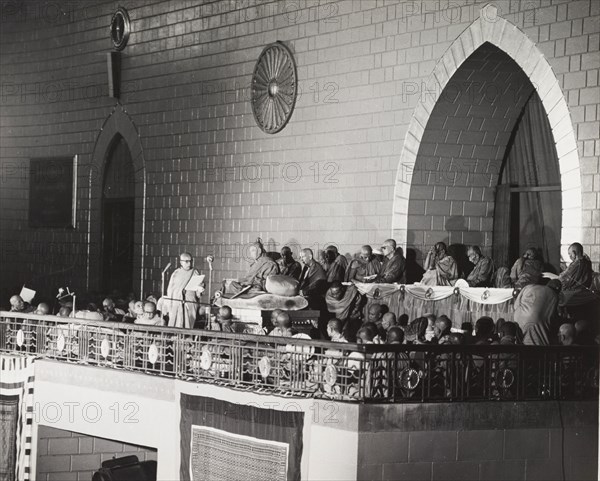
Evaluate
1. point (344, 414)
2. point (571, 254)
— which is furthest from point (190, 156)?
point (344, 414)

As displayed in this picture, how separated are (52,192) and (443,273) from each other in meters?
13.2

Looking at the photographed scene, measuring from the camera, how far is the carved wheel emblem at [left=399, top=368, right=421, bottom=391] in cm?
1248

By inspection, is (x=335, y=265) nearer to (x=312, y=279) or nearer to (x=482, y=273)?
(x=312, y=279)

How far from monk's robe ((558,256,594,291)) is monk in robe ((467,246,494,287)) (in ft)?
7.37

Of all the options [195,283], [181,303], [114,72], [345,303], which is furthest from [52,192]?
[345,303]

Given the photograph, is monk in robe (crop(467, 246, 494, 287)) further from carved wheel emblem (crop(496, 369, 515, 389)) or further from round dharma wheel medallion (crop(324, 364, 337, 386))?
round dharma wheel medallion (crop(324, 364, 337, 386))

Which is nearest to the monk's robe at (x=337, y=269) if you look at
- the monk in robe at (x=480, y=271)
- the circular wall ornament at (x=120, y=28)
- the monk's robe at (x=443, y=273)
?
the monk's robe at (x=443, y=273)

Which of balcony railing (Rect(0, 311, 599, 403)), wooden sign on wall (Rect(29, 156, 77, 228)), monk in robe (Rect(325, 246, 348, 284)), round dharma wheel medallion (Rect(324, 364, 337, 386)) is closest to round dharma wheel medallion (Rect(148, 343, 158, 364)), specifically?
balcony railing (Rect(0, 311, 599, 403))

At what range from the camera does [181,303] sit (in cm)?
1783

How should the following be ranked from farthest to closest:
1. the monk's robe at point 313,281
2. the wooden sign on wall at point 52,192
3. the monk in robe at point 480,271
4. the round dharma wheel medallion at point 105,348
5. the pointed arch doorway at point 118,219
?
the wooden sign on wall at point 52,192, the pointed arch doorway at point 118,219, the monk's robe at point 313,281, the monk in robe at point 480,271, the round dharma wheel medallion at point 105,348

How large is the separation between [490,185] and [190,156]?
23.6 ft

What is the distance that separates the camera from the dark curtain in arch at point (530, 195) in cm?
1805

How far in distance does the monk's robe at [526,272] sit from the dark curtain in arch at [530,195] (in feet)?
6.52

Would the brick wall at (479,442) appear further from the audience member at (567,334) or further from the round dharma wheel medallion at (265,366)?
the round dharma wheel medallion at (265,366)
